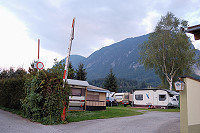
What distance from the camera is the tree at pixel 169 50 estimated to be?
89.2ft

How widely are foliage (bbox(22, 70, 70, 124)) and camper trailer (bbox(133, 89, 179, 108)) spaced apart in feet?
55.6

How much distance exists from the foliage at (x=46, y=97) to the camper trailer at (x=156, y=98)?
16960 mm

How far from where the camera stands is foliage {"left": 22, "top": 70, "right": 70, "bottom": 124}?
29.9 feet

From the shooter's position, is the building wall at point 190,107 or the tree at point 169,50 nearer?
the building wall at point 190,107

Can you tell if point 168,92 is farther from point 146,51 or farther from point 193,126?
point 193,126

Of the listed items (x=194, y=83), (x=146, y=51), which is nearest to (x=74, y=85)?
(x=194, y=83)

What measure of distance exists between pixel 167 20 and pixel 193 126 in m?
24.5

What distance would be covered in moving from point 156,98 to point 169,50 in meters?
7.57

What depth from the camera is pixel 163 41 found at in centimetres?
2836

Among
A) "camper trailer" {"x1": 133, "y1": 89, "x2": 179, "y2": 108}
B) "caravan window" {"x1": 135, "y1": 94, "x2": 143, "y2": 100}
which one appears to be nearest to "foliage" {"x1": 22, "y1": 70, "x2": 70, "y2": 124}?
"camper trailer" {"x1": 133, "y1": 89, "x2": 179, "y2": 108}

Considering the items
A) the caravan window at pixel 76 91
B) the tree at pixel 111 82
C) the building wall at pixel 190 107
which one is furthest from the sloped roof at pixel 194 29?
the tree at pixel 111 82

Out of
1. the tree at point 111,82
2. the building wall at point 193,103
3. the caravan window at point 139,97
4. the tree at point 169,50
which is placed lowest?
the caravan window at point 139,97

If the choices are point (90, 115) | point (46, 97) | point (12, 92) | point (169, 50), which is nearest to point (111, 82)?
point (169, 50)

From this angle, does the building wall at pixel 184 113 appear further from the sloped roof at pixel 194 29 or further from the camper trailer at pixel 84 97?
the camper trailer at pixel 84 97
